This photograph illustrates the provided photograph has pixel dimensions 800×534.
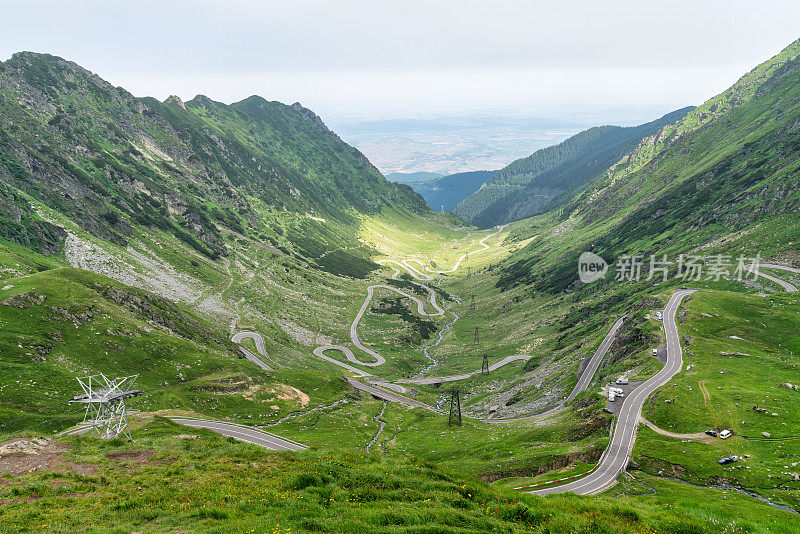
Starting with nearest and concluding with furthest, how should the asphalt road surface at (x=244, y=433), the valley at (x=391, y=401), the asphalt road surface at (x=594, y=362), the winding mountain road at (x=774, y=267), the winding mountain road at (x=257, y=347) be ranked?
the valley at (x=391, y=401) → the asphalt road surface at (x=244, y=433) → the asphalt road surface at (x=594, y=362) → the winding mountain road at (x=774, y=267) → the winding mountain road at (x=257, y=347)

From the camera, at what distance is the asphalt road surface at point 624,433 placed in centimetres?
5216

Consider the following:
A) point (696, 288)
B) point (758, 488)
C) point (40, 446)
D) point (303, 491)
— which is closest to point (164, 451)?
point (40, 446)

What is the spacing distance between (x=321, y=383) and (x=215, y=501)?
9505 centimetres

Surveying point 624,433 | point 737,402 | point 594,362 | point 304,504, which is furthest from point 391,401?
point 304,504

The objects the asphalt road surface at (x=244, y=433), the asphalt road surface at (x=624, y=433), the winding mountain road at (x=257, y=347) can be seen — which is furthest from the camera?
the winding mountain road at (x=257, y=347)

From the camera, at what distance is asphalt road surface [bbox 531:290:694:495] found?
5216 cm

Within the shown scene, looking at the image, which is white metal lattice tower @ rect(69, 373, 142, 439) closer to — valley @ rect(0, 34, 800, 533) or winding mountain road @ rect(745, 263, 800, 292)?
Answer: valley @ rect(0, 34, 800, 533)

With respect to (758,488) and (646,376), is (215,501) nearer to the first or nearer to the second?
(758,488)

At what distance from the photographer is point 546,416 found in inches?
3812

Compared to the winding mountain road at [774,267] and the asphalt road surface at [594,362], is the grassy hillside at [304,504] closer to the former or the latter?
the asphalt road surface at [594,362]

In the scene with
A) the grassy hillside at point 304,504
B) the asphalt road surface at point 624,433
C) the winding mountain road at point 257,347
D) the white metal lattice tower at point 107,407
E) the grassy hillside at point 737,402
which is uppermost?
the grassy hillside at point 304,504

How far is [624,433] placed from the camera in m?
64.7

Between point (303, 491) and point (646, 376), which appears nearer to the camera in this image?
point (303, 491)

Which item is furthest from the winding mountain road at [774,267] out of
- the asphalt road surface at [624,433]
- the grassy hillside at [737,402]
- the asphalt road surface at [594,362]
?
the asphalt road surface at [624,433]
